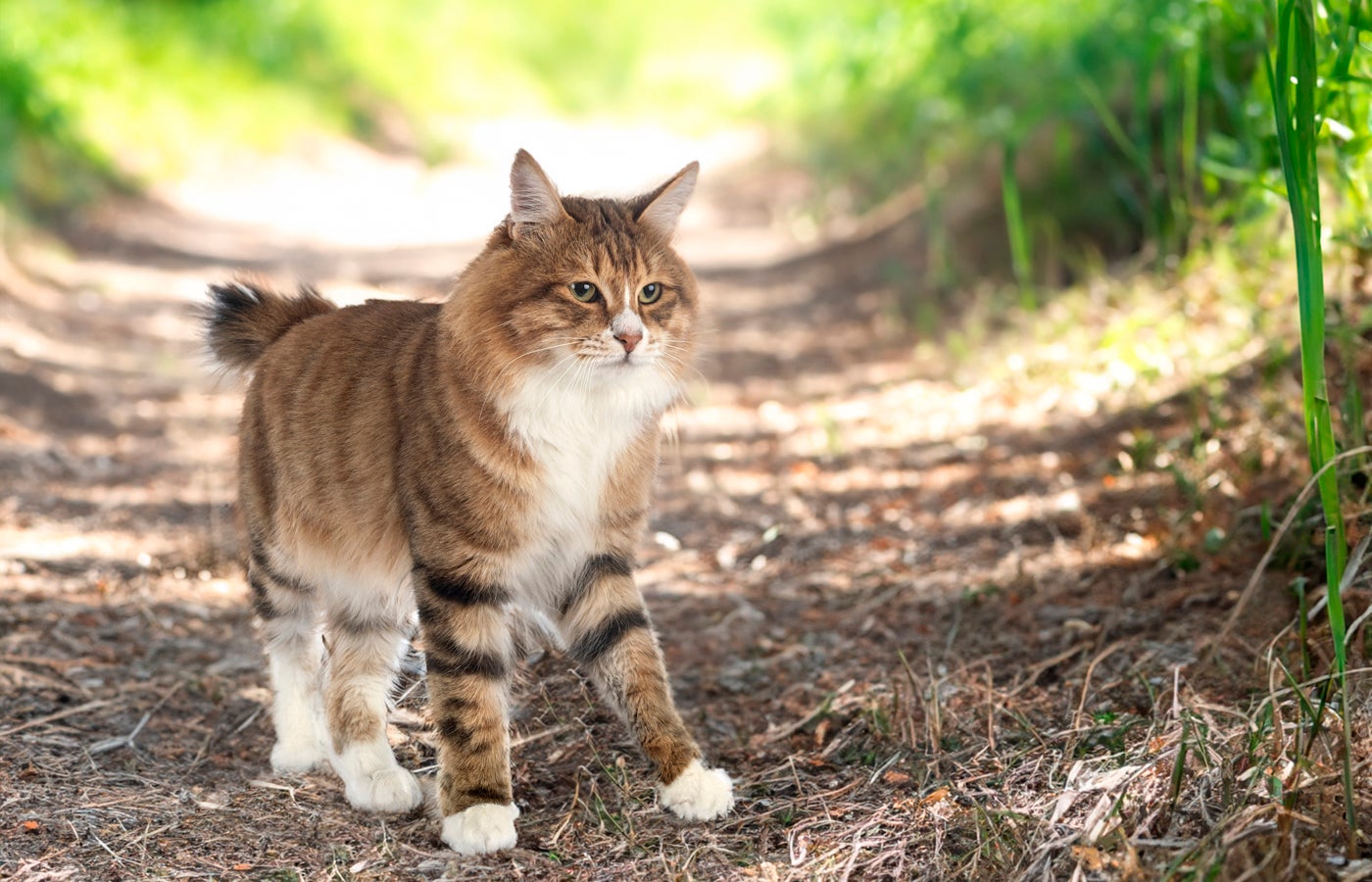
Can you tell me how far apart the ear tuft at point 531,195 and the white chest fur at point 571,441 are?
14.5 inches

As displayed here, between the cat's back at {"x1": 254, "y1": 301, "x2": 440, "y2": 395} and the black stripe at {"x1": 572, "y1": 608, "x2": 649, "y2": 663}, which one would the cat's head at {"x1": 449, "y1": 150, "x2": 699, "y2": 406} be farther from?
the black stripe at {"x1": 572, "y1": 608, "x2": 649, "y2": 663}

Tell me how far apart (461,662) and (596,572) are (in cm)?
36

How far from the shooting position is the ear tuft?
2725 millimetres

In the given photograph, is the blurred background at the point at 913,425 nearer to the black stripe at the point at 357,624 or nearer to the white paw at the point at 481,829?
the white paw at the point at 481,829

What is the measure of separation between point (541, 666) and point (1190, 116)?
9.75 ft

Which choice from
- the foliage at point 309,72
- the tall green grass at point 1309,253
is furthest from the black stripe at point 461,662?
the foliage at point 309,72

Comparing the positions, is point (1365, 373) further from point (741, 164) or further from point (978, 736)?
point (741, 164)

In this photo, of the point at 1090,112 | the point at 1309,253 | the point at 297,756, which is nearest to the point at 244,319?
the point at 297,756

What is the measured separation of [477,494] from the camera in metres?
2.61

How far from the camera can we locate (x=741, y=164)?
1469 centimetres

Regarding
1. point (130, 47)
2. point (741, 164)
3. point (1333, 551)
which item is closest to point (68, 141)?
point (130, 47)

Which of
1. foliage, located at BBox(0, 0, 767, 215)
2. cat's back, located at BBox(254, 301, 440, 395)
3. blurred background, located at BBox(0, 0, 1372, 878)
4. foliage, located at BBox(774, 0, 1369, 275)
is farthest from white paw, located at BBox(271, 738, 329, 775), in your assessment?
foliage, located at BBox(0, 0, 767, 215)

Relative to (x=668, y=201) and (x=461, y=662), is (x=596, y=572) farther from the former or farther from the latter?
(x=668, y=201)

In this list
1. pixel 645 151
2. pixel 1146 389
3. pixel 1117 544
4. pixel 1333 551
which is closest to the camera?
pixel 1333 551
